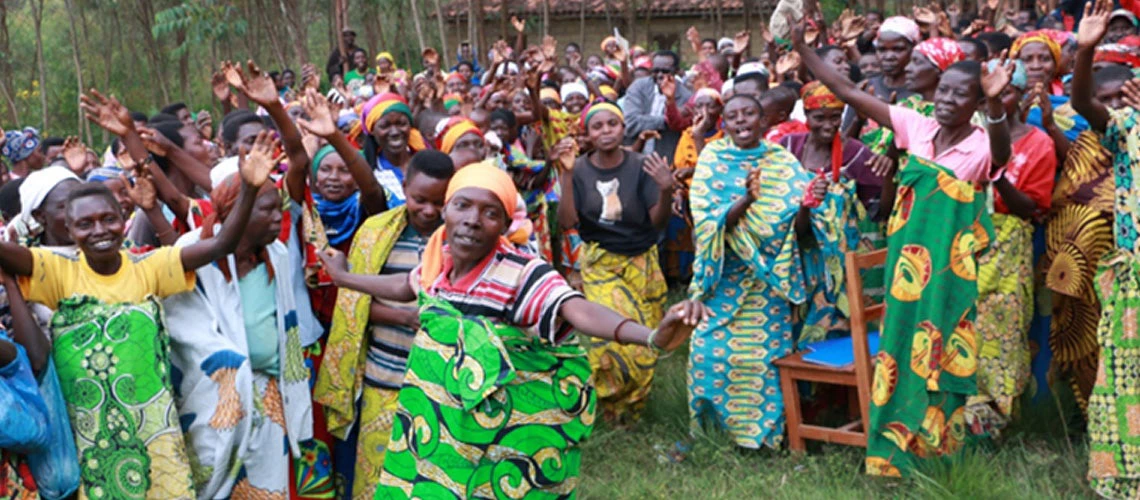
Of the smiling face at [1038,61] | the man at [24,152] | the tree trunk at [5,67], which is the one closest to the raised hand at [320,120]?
the smiling face at [1038,61]

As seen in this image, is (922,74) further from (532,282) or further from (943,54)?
(532,282)

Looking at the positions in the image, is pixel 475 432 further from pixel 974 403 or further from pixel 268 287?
pixel 974 403

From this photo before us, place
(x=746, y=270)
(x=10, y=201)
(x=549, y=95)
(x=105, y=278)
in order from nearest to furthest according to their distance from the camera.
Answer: (x=105, y=278) → (x=10, y=201) → (x=746, y=270) → (x=549, y=95)

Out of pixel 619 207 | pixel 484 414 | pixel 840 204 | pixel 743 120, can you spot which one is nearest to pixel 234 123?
pixel 619 207

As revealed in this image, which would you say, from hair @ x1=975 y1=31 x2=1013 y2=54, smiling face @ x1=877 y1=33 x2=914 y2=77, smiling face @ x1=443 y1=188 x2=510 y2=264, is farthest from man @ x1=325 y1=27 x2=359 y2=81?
smiling face @ x1=443 y1=188 x2=510 y2=264

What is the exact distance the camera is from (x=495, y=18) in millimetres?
28453

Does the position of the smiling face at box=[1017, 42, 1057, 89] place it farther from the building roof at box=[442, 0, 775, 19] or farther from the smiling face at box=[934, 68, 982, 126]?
the building roof at box=[442, 0, 775, 19]

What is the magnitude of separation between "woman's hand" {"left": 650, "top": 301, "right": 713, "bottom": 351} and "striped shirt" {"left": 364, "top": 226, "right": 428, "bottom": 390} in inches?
77.2

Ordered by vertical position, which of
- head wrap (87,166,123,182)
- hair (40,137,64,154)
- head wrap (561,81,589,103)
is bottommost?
head wrap (561,81,589,103)

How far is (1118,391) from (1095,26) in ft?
4.88

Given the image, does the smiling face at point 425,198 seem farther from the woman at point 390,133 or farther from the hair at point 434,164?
the woman at point 390,133

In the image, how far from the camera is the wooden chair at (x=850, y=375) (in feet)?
18.2

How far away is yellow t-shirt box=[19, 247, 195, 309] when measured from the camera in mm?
4211

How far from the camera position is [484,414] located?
3758mm
